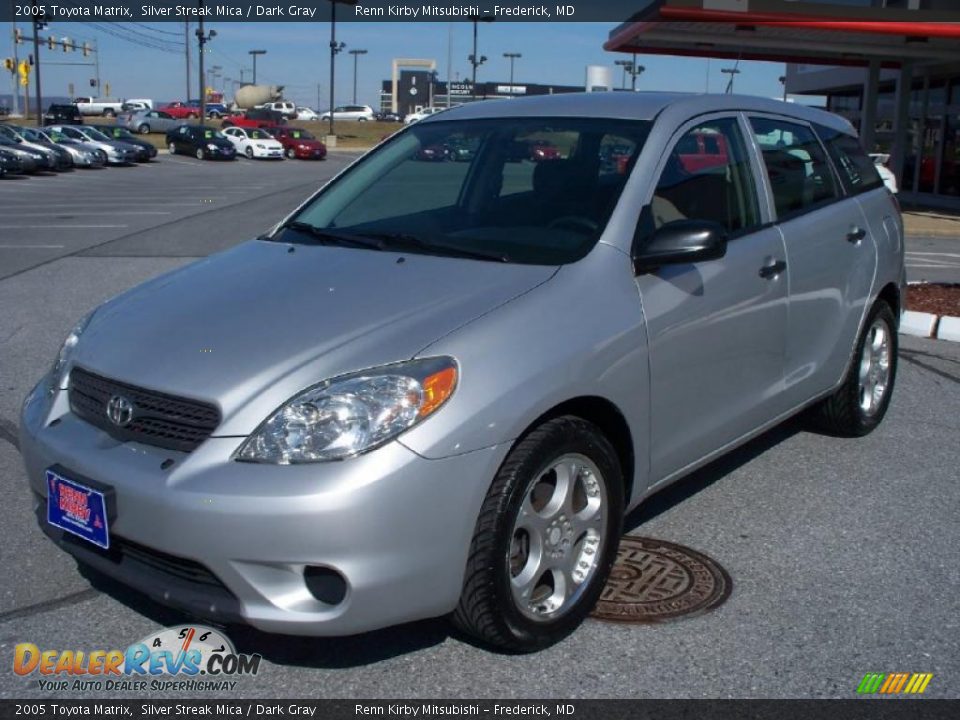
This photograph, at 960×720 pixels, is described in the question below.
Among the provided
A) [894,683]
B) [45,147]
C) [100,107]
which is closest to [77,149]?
[45,147]

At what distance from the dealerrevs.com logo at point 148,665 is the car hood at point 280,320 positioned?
817 millimetres

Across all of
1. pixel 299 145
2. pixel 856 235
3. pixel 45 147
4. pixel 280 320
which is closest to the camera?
pixel 280 320

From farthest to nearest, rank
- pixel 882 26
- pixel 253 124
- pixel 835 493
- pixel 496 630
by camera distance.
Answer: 1. pixel 253 124
2. pixel 882 26
3. pixel 835 493
4. pixel 496 630

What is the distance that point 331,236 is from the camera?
4.26m

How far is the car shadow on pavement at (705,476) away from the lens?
4574mm

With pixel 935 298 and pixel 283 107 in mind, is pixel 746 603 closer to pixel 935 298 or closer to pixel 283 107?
pixel 935 298

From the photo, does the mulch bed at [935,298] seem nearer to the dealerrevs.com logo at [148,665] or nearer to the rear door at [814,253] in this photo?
the rear door at [814,253]

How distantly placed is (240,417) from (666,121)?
2.15m

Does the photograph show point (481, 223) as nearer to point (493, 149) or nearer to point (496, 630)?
point (493, 149)

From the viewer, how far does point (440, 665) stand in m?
3.29

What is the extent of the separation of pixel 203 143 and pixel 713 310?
1806 inches

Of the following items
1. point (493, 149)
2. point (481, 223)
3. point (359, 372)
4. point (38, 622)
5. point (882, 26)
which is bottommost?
point (38, 622)

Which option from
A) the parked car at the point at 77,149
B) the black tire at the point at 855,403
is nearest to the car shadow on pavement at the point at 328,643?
the black tire at the point at 855,403

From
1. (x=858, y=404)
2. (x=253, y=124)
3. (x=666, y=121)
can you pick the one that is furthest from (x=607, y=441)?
(x=253, y=124)
